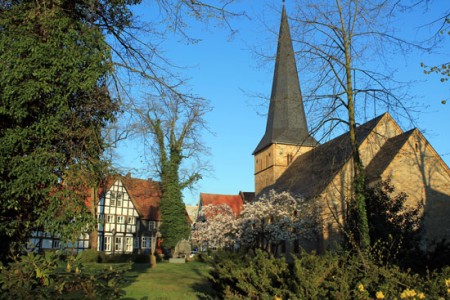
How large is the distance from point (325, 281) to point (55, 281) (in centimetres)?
415

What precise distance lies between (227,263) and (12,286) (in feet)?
15.2

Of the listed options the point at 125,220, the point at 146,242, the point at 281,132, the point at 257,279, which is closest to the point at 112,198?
the point at 125,220

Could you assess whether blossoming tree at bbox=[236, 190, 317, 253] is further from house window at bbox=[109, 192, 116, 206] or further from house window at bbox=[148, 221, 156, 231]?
house window at bbox=[148, 221, 156, 231]

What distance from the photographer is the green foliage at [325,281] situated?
655cm

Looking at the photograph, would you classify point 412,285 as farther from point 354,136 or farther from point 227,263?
point 354,136

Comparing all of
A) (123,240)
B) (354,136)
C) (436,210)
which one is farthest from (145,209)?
(354,136)

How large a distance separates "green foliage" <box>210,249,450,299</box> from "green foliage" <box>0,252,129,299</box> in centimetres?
234

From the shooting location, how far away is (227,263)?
31.2 feet

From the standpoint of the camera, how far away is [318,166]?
2947 cm

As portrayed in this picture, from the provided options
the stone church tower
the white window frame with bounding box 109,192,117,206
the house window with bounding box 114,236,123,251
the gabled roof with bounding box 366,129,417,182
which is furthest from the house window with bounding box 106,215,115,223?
the gabled roof with bounding box 366,129,417,182

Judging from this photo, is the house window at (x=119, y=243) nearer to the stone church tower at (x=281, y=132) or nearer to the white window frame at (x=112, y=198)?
the white window frame at (x=112, y=198)

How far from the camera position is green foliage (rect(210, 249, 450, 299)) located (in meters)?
6.55

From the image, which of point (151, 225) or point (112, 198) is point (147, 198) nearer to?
point (151, 225)

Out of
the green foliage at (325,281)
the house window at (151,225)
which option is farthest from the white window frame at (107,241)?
the green foliage at (325,281)
